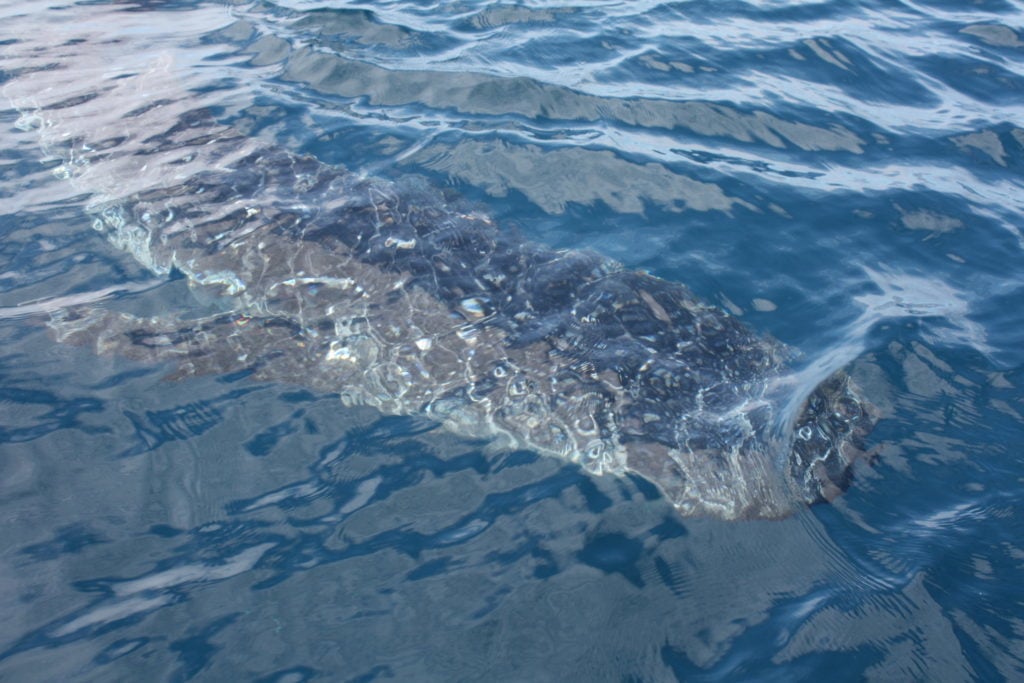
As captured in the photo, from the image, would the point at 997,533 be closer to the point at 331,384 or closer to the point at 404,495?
the point at 404,495

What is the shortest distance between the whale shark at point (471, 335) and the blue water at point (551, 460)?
0.21 m

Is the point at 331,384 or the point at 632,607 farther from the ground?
the point at 331,384

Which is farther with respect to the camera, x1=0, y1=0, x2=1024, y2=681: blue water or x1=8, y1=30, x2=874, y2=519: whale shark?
x1=8, y1=30, x2=874, y2=519: whale shark

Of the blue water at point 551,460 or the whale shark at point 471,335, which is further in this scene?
the whale shark at point 471,335

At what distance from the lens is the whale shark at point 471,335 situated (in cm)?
536

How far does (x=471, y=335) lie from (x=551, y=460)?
129 cm

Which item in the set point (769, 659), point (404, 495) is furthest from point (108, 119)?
point (769, 659)

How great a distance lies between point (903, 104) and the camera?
1033 cm

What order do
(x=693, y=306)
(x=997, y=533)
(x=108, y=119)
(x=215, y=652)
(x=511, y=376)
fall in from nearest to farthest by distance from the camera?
(x=215, y=652)
(x=997, y=533)
(x=511, y=376)
(x=693, y=306)
(x=108, y=119)

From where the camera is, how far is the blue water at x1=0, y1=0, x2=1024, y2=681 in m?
4.28

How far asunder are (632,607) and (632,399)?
5.38ft

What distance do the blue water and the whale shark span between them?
0.21 metres

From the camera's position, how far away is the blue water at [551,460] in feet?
14.0

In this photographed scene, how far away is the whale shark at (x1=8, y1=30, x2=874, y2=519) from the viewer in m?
5.36
